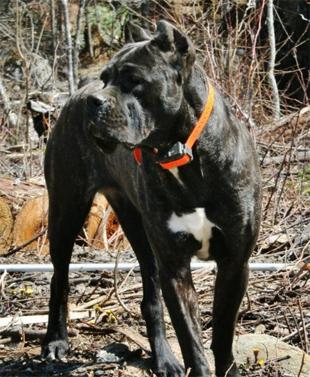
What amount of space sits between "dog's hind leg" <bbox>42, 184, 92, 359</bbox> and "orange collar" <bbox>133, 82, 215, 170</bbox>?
4.61ft

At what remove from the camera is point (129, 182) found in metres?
4.70

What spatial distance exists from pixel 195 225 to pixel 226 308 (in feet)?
2.02

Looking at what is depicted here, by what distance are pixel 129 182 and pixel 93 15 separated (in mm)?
13537

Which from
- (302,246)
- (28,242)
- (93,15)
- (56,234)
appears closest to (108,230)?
(28,242)

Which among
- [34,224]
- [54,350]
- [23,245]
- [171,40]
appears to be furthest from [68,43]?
[171,40]

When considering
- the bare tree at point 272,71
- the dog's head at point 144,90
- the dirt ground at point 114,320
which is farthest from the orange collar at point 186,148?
the bare tree at point 272,71

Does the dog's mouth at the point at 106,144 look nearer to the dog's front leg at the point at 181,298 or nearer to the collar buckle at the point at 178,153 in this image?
the collar buckle at the point at 178,153

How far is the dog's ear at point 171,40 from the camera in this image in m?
3.74

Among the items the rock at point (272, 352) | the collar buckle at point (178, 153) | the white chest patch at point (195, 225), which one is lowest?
the rock at point (272, 352)

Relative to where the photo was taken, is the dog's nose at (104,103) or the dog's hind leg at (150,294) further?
the dog's hind leg at (150,294)

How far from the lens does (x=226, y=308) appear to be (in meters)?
4.49

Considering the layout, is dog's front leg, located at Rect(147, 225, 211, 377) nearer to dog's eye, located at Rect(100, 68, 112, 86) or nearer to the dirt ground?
the dirt ground

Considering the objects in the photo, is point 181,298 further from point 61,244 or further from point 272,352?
point 61,244

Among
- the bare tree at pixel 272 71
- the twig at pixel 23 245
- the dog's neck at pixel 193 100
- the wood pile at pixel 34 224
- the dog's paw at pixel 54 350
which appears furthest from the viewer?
the bare tree at pixel 272 71
